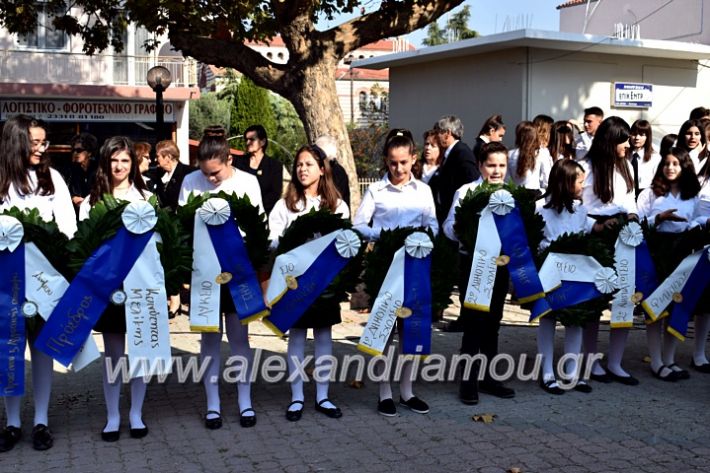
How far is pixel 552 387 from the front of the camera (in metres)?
6.86

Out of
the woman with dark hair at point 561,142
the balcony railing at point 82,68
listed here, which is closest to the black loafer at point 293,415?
the woman with dark hair at point 561,142

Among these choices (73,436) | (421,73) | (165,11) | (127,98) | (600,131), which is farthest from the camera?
(127,98)

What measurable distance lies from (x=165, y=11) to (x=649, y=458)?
34.2 feet

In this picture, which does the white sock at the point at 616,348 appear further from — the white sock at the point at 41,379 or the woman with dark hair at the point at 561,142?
the white sock at the point at 41,379

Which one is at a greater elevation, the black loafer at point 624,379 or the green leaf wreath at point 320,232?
the green leaf wreath at point 320,232

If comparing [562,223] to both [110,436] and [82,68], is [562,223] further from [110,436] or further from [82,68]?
[82,68]

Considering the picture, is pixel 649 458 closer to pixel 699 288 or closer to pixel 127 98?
pixel 699 288

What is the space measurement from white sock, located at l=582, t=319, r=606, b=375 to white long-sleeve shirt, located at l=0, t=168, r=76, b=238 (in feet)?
13.1

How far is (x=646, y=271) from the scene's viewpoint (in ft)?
23.2

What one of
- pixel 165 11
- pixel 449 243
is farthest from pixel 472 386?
pixel 165 11

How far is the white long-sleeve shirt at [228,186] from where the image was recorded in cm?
630

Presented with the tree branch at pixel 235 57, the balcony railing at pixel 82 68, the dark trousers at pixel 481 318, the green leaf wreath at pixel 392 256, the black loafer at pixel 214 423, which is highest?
the balcony railing at pixel 82 68

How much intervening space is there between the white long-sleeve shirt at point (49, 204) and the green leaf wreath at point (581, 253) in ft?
11.0

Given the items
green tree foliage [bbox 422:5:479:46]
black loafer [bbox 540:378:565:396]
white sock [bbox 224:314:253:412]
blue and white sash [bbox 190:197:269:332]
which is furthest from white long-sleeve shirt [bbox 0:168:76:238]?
green tree foliage [bbox 422:5:479:46]
